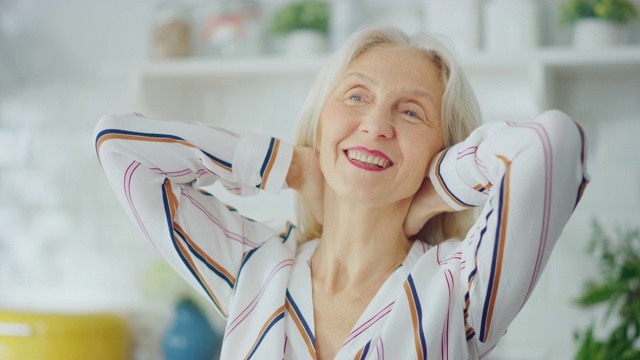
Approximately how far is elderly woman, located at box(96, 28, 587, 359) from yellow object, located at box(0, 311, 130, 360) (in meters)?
1.09

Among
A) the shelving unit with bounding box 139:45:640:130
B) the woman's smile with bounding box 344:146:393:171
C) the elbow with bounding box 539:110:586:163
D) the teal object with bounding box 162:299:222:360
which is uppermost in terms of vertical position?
the elbow with bounding box 539:110:586:163

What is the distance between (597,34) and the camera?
197cm

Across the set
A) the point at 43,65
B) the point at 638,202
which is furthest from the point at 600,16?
the point at 43,65

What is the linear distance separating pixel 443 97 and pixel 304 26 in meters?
1.11

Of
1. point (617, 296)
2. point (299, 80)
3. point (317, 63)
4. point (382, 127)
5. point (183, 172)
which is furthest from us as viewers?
point (299, 80)

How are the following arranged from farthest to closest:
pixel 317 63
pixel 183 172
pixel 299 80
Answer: pixel 299 80, pixel 317 63, pixel 183 172

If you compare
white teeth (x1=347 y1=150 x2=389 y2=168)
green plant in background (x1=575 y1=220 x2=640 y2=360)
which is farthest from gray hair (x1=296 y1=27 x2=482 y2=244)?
green plant in background (x1=575 y1=220 x2=640 y2=360)

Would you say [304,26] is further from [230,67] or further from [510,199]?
[510,199]

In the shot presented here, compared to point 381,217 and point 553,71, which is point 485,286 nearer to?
point 381,217

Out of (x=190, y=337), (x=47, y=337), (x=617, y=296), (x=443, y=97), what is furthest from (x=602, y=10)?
(x=47, y=337)

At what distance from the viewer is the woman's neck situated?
1.07 m

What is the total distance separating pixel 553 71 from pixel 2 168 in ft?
5.42

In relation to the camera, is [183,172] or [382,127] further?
[183,172]

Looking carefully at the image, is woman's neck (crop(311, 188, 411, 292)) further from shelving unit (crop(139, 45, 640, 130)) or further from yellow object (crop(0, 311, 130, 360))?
yellow object (crop(0, 311, 130, 360))
